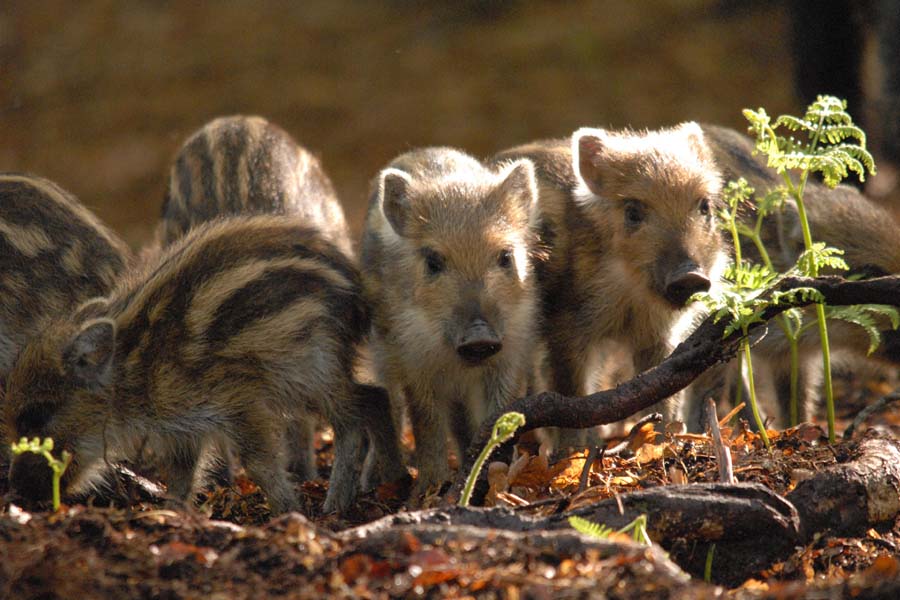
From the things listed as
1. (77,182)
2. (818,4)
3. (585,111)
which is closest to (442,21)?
(585,111)

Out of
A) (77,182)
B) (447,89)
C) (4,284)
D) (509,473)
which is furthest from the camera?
(447,89)

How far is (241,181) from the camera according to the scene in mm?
5797

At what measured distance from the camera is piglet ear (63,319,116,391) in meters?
4.58

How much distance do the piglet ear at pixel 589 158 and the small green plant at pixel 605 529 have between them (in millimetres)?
2193

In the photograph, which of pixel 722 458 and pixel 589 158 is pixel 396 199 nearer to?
pixel 589 158

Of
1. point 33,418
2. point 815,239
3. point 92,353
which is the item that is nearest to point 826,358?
Answer: point 815,239

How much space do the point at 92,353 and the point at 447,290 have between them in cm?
138

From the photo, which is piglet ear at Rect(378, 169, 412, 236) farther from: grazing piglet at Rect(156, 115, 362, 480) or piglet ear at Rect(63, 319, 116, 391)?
piglet ear at Rect(63, 319, 116, 391)

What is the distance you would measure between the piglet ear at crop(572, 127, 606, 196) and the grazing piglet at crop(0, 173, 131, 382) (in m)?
2.15

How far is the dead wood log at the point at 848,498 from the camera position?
3.54 m

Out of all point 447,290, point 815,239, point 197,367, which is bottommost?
point 197,367

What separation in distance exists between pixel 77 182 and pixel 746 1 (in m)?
7.75

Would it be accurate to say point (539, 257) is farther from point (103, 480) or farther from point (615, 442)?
point (103, 480)

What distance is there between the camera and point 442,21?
14.2 m
